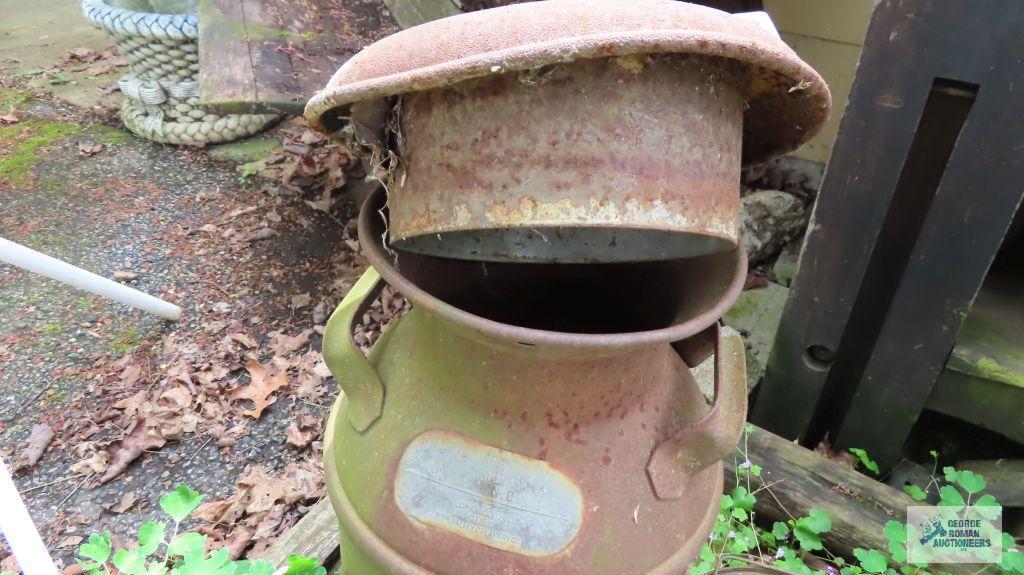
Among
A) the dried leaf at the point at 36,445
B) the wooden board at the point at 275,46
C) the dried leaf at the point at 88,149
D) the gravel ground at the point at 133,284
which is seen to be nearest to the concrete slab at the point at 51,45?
the gravel ground at the point at 133,284

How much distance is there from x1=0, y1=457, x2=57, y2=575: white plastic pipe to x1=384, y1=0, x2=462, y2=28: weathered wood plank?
112 inches

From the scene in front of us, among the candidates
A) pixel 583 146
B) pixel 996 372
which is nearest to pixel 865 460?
pixel 996 372

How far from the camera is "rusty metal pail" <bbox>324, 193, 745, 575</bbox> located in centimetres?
112

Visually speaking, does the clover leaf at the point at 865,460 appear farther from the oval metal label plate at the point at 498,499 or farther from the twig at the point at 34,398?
the twig at the point at 34,398

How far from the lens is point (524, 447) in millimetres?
1145

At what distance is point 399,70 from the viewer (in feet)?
2.94

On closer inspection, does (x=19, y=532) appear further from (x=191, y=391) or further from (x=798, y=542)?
(x=798, y=542)

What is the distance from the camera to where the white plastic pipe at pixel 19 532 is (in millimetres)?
963

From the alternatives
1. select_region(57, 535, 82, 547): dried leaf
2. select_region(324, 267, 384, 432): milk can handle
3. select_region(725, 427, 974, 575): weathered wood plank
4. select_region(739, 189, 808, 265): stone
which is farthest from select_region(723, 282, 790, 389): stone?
select_region(57, 535, 82, 547): dried leaf

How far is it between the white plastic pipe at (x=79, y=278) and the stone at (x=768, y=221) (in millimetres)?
2634

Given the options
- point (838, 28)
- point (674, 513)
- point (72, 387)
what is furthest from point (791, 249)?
point (72, 387)

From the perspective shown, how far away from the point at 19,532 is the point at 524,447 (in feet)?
2.59

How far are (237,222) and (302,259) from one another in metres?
0.51

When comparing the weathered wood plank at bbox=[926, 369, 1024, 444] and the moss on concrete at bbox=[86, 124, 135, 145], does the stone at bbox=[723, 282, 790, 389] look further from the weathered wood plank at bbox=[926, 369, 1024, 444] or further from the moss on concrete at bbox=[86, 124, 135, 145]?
the moss on concrete at bbox=[86, 124, 135, 145]
